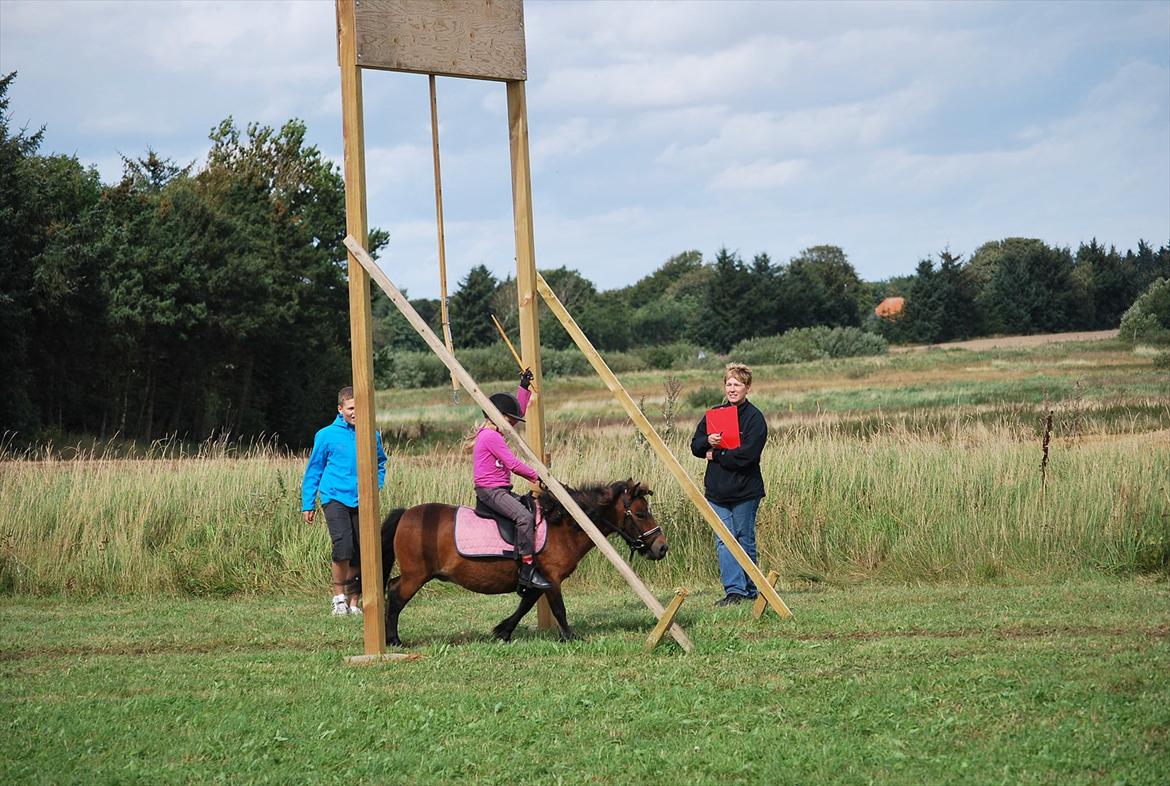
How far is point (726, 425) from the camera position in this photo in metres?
11.0

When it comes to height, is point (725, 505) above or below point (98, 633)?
above

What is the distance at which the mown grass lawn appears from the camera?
559 centimetres

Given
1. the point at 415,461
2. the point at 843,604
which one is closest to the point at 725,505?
the point at 843,604

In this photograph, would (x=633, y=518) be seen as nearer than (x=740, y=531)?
Yes

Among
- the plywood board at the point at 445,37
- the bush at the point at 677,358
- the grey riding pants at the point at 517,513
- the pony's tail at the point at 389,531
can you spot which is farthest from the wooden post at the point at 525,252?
the bush at the point at 677,358

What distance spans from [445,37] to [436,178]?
1027 mm

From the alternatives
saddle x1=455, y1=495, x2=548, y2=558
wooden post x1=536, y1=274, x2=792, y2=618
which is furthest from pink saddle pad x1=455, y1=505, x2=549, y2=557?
wooden post x1=536, y1=274, x2=792, y2=618

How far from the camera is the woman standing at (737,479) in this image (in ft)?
35.8

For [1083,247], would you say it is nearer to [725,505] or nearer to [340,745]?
[725,505]

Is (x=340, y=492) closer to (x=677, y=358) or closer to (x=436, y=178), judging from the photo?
(x=436, y=178)

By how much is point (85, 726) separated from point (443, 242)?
4260mm

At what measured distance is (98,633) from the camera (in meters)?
10.3

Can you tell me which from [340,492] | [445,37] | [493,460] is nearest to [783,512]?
[340,492]

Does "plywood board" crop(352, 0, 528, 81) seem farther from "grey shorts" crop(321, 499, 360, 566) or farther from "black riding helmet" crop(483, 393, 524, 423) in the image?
"grey shorts" crop(321, 499, 360, 566)
